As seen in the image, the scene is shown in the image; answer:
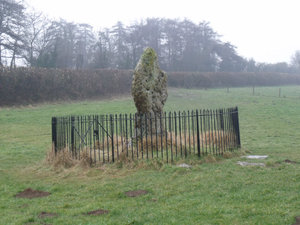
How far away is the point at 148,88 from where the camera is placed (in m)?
10.9

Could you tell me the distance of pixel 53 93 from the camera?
30.0 metres

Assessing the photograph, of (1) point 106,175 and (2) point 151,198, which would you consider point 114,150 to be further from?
(2) point 151,198

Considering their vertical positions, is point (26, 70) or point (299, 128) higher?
point (26, 70)

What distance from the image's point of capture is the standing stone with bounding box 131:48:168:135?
1073 centimetres

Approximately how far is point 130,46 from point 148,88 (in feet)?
140

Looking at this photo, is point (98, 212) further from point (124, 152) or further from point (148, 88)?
point (148, 88)

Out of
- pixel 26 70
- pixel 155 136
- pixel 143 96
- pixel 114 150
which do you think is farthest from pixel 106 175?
pixel 26 70

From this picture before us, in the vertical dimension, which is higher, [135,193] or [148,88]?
[148,88]

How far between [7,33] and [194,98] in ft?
63.4

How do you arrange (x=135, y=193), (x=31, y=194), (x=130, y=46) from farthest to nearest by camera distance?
1. (x=130, y=46)
2. (x=31, y=194)
3. (x=135, y=193)

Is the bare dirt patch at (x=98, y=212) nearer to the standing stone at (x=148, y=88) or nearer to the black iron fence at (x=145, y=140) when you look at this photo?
the black iron fence at (x=145, y=140)

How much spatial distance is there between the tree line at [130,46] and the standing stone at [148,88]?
28.6 metres

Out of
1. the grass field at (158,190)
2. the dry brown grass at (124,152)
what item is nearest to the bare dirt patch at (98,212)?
the grass field at (158,190)

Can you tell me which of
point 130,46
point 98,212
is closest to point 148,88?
point 98,212
